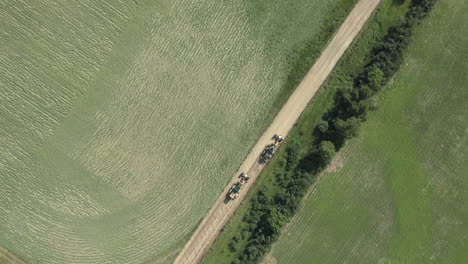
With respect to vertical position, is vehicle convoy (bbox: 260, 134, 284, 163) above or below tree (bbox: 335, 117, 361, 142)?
below

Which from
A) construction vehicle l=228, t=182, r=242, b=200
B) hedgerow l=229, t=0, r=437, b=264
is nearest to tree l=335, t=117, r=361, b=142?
hedgerow l=229, t=0, r=437, b=264

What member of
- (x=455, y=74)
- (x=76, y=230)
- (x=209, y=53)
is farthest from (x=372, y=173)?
(x=76, y=230)

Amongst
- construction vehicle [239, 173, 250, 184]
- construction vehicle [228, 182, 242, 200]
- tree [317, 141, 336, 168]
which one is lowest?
construction vehicle [228, 182, 242, 200]

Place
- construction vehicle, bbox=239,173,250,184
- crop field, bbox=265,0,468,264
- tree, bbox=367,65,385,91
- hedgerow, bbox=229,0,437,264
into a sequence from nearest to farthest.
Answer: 1. tree, bbox=367,65,385,91
2. hedgerow, bbox=229,0,437,264
3. construction vehicle, bbox=239,173,250,184
4. crop field, bbox=265,0,468,264

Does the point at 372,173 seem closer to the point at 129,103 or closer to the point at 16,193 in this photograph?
the point at 129,103

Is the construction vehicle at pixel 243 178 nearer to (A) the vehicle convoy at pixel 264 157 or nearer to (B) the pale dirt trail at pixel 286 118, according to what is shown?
(A) the vehicle convoy at pixel 264 157

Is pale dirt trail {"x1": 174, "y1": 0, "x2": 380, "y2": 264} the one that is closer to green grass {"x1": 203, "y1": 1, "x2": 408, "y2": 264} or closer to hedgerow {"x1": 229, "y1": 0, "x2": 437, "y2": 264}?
green grass {"x1": 203, "y1": 1, "x2": 408, "y2": 264}
